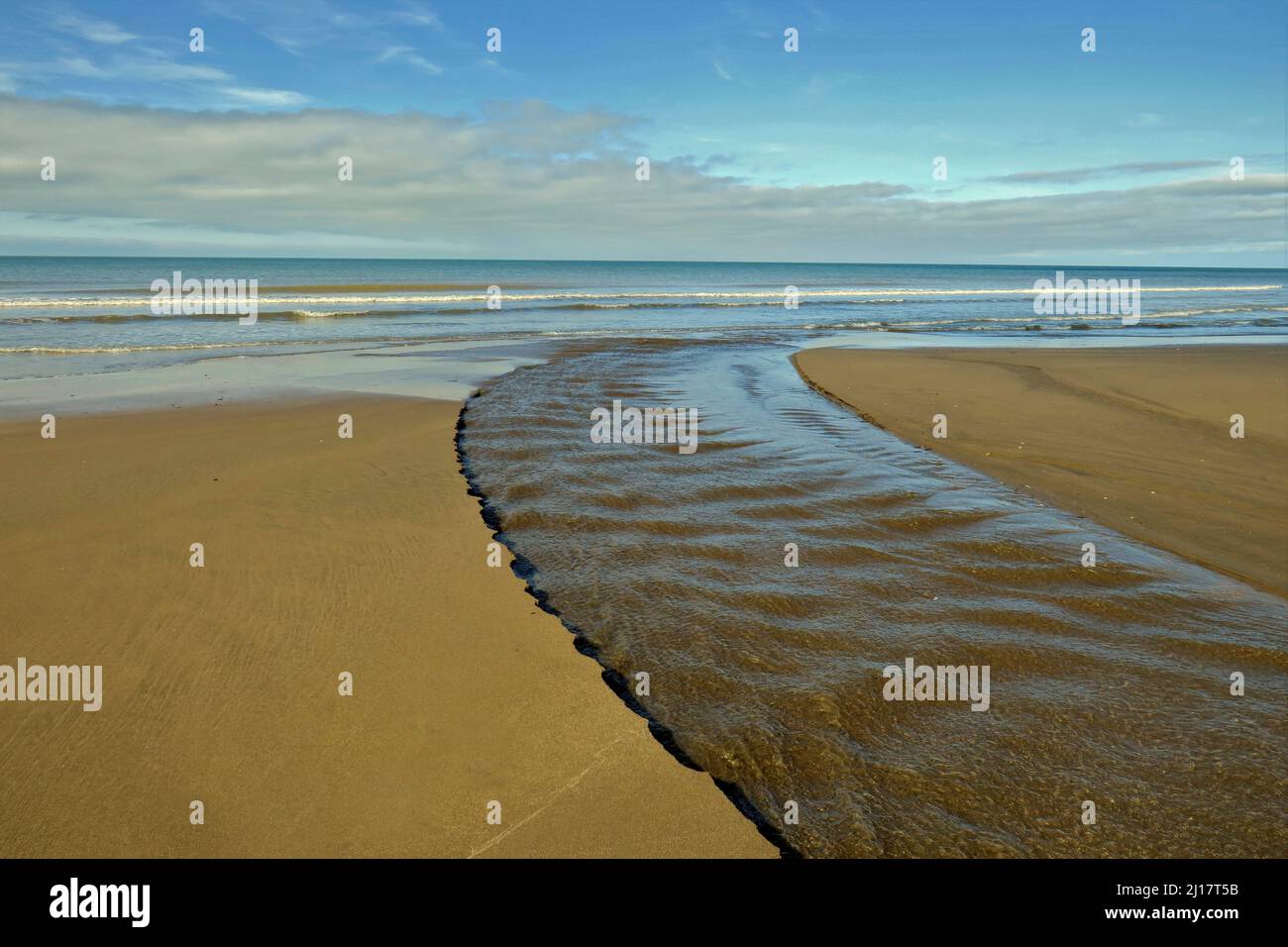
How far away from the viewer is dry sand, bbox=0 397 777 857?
2773 mm

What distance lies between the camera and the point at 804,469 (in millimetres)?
7699

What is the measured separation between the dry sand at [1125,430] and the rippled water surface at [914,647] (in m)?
0.55

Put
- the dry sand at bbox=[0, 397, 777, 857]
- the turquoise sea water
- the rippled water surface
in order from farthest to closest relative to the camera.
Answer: the turquoise sea water < the rippled water surface < the dry sand at bbox=[0, 397, 777, 857]

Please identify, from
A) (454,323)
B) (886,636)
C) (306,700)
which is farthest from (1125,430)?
(454,323)

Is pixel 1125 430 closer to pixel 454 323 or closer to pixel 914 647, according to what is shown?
pixel 914 647

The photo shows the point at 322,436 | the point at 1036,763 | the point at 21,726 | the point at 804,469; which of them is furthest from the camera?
the point at 322,436

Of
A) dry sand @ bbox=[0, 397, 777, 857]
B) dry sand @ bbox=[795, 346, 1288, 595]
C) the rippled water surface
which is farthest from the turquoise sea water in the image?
the rippled water surface

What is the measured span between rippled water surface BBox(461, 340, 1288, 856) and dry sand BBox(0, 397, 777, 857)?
374 mm

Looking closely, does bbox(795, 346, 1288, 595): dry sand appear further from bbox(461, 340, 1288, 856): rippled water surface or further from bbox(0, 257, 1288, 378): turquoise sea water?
bbox(0, 257, 1288, 378): turquoise sea water

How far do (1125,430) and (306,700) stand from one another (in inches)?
377
